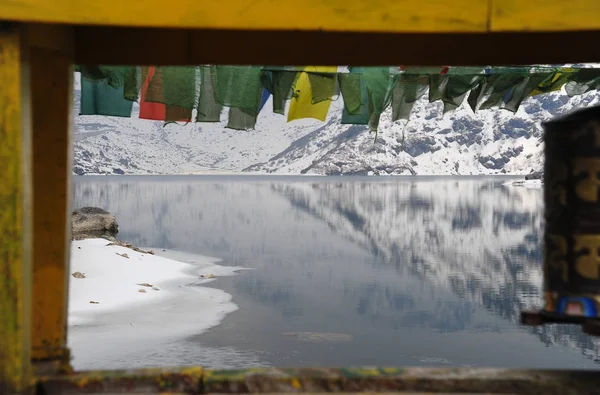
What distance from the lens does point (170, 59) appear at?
4551 millimetres

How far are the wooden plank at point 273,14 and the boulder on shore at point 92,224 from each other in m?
17.9

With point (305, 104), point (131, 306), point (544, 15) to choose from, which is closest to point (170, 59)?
point (544, 15)

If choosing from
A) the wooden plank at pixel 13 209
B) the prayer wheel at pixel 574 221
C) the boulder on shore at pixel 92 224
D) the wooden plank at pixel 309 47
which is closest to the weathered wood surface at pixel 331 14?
the wooden plank at pixel 13 209

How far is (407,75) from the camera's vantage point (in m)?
8.64

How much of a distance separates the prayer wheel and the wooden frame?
0.53 m

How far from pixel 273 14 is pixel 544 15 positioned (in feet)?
4.47

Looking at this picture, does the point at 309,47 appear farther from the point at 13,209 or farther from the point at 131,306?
the point at 131,306

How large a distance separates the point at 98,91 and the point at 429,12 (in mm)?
6710

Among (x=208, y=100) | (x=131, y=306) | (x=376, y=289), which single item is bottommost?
(x=376, y=289)

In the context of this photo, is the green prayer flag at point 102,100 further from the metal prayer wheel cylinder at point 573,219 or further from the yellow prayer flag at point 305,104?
the metal prayer wheel cylinder at point 573,219

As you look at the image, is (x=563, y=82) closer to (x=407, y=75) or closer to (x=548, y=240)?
(x=407, y=75)

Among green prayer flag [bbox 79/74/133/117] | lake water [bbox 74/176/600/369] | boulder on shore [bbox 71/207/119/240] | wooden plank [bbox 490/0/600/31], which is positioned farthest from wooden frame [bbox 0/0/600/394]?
boulder on shore [bbox 71/207/119/240]

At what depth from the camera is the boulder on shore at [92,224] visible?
2081 centimetres

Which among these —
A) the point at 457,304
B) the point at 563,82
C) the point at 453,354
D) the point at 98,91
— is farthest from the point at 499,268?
the point at 98,91
